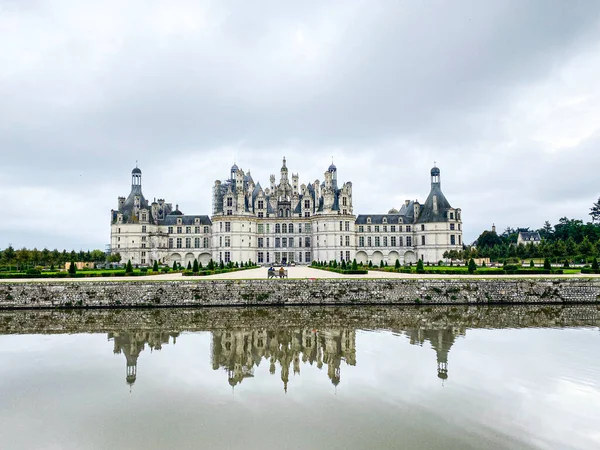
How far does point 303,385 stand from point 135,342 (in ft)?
26.1

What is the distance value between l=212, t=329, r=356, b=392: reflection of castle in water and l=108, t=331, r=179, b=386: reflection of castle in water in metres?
1.95

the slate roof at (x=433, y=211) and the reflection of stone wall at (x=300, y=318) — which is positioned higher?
the slate roof at (x=433, y=211)

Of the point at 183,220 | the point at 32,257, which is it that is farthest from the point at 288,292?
the point at 183,220

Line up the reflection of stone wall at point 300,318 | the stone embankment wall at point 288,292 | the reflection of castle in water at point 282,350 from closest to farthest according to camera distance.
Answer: the reflection of castle in water at point 282,350, the reflection of stone wall at point 300,318, the stone embankment wall at point 288,292

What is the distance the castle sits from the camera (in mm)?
57188

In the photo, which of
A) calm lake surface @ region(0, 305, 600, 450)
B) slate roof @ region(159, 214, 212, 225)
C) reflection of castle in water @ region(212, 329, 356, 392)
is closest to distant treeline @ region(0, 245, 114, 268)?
slate roof @ region(159, 214, 212, 225)

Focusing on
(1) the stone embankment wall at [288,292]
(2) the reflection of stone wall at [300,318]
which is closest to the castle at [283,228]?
(1) the stone embankment wall at [288,292]

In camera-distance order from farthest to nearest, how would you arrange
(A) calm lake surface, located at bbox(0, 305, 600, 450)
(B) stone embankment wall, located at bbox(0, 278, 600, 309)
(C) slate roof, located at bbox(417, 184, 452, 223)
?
1. (C) slate roof, located at bbox(417, 184, 452, 223)
2. (B) stone embankment wall, located at bbox(0, 278, 600, 309)
3. (A) calm lake surface, located at bbox(0, 305, 600, 450)

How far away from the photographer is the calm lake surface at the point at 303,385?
25.1 feet

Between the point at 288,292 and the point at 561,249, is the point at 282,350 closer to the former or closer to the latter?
the point at 288,292

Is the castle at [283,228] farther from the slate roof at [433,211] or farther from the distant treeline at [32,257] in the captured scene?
the distant treeline at [32,257]

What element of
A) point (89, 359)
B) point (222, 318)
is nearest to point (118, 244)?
point (222, 318)

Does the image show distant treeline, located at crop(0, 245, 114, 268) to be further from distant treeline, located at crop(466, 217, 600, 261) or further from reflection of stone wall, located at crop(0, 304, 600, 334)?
distant treeline, located at crop(466, 217, 600, 261)

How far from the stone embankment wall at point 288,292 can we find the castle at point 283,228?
31986mm
